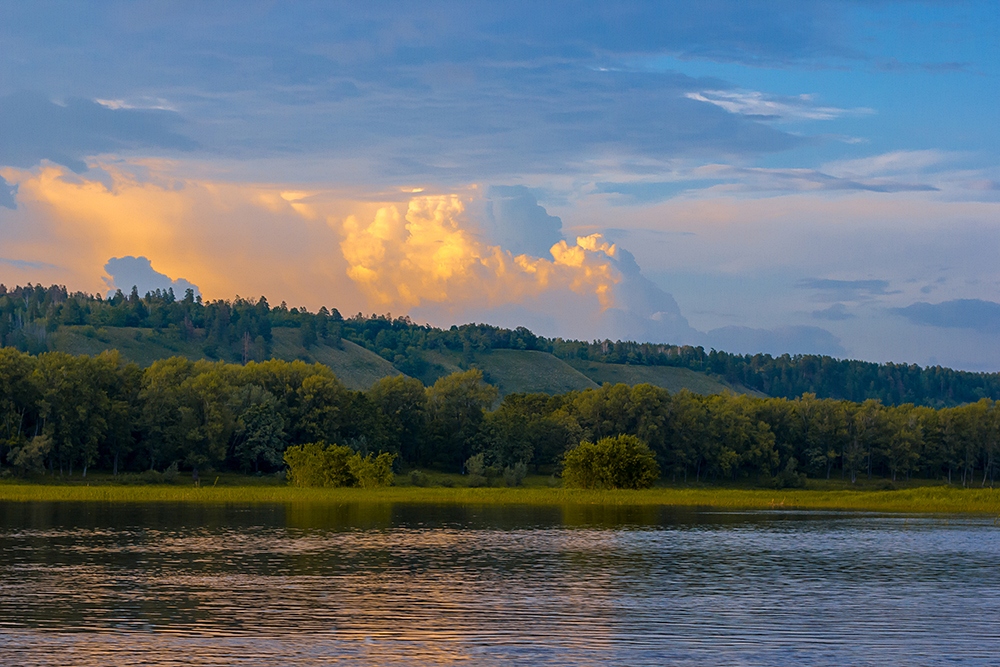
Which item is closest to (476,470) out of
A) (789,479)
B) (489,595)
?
(789,479)

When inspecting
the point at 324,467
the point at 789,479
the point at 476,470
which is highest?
the point at 324,467

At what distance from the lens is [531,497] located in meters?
115

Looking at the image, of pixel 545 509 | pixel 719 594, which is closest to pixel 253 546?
pixel 719 594

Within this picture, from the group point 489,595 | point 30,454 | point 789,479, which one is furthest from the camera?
point 789,479

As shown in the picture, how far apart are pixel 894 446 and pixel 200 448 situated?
117 m

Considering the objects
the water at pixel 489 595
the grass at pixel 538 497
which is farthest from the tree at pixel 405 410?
the water at pixel 489 595

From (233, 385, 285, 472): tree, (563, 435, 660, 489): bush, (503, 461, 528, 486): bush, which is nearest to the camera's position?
(563, 435, 660, 489): bush

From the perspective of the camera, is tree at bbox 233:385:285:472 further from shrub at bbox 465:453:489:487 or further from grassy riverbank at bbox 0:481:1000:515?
grassy riverbank at bbox 0:481:1000:515

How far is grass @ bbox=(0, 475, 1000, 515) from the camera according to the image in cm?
10838

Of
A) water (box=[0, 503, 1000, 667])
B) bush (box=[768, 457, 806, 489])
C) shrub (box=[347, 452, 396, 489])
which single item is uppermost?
shrub (box=[347, 452, 396, 489])

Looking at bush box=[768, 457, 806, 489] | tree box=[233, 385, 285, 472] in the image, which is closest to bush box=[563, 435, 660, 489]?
tree box=[233, 385, 285, 472]

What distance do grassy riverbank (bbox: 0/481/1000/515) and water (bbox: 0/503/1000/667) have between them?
32.2 m

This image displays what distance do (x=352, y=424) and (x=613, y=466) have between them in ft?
163

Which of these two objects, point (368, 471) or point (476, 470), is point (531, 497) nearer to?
point (368, 471)
